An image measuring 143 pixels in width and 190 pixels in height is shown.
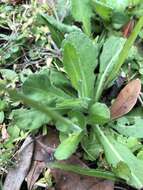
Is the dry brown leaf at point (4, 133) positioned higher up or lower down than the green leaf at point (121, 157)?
lower down

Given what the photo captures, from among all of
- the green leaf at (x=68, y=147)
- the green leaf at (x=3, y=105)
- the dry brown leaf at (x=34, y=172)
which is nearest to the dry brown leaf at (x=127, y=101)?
the green leaf at (x=68, y=147)

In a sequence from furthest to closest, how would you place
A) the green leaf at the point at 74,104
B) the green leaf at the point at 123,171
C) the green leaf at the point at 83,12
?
the green leaf at the point at 83,12 → the green leaf at the point at 74,104 → the green leaf at the point at 123,171

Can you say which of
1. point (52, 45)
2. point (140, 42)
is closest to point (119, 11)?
point (140, 42)

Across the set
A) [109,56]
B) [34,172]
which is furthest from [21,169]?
[109,56]

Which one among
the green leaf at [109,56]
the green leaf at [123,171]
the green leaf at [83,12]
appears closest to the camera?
the green leaf at [123,171]

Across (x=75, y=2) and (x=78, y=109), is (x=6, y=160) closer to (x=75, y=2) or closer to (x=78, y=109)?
(x=78, y=109)

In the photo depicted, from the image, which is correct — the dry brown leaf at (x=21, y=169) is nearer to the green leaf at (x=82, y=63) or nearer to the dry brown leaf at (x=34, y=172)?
the dry brown leaf at (x=34, y=172)

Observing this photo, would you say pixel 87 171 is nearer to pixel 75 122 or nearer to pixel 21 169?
pixel 75 122
